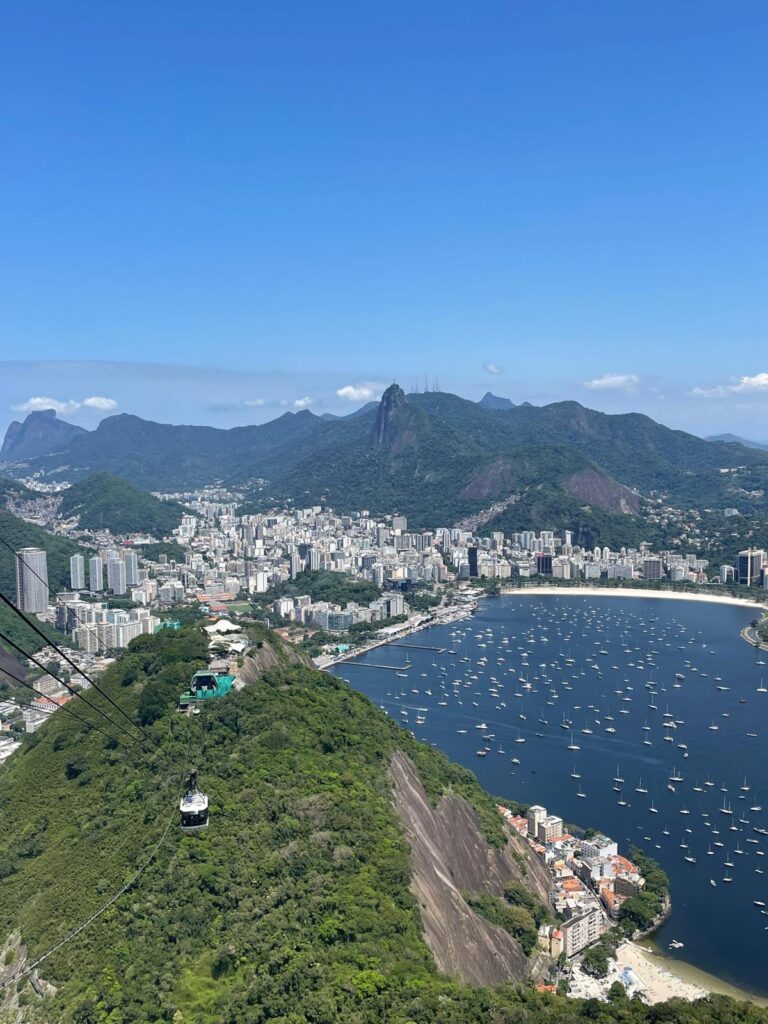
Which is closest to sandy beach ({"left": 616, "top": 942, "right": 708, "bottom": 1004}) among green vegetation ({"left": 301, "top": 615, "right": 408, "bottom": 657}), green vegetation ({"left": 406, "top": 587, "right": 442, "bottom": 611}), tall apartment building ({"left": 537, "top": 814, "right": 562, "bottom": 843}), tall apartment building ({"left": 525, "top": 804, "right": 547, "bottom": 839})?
tall apartment building ({"left": 537, "top": 814, "right": 562, "bottom": 843})

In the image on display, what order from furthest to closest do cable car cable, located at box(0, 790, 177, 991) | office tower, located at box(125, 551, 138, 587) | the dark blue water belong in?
office tower, located at box(125, 551, 138, 587) < the dark blue water < cable car cable, located at box(0, 790, 177, 991)

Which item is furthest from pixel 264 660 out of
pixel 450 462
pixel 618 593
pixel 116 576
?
pixel 450 462

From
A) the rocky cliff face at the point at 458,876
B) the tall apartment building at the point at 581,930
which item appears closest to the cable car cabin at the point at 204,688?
the rocky cliff face at the point at 458,876

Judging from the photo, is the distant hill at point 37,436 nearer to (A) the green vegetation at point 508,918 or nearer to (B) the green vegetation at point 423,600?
(B) the green vegetation at point 423,600

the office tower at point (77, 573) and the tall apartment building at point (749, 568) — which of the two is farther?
the tall apartment building at point (749, 568)

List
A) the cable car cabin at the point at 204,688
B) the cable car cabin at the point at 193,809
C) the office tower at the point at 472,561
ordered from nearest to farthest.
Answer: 1. the cable car cabin at the point at 193,809
2. the cable car cabin at the point at 204,688
3. the office tower at the point at 472,561

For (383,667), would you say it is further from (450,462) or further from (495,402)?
(495,402)

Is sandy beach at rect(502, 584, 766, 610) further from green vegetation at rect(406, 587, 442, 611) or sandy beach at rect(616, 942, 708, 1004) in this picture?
sandy beach at rect(616, 942, 708, 1004)
